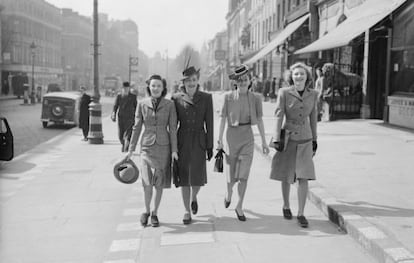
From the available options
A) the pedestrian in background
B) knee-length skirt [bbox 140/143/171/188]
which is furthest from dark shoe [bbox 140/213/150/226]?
the pedestrian in background

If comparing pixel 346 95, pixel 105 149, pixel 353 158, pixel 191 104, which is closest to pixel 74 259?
pixel 191 104

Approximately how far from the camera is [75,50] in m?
94.8

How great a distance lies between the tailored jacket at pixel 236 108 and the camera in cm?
605

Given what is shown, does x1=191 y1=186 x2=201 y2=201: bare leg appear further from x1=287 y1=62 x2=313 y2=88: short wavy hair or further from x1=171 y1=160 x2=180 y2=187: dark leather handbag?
x1=287 y1=62 x2=313 y2=88: short wavy hair

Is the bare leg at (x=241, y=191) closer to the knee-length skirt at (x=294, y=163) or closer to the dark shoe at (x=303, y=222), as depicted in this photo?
the knee-length skirt at (x=294, y=163)

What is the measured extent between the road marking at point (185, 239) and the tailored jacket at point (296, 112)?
4.74 ft

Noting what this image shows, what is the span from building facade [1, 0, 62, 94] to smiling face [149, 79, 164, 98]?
1833 inches

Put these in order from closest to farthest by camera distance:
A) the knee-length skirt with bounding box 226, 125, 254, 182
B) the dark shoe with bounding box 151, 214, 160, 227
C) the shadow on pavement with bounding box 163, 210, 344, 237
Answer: the shadow on pavement with bounding box 163, 210, 344, 237, the dark shoe with bounding box 151, 214, 160, 227, the knee-length skirt with bounding box 226, 125, 254, 182

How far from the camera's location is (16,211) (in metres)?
6.75

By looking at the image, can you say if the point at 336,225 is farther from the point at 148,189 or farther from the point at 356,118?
the point at 356,118

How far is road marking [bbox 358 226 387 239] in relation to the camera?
4.88 meters

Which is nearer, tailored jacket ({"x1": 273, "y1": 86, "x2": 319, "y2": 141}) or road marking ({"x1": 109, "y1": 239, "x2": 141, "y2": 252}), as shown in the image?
road marking ({"x1": 109, "y1": 239, "x2": 141, "y2": 252})

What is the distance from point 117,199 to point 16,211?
1417 mm

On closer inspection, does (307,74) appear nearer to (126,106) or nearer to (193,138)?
(193,138)
